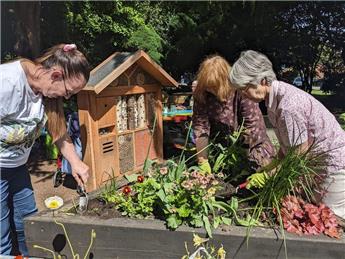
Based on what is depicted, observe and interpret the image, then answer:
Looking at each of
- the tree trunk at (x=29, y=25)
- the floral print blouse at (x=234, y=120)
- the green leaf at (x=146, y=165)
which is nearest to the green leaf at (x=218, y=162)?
the floral print blouse at (x=234, y=120)

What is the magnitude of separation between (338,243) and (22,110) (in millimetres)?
1554

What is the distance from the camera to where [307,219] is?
193cm

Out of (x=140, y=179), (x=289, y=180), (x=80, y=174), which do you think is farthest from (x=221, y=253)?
(x=80, y=174)

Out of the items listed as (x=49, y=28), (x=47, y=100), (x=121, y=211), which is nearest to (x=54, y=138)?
Answer: (x=47, y=100)

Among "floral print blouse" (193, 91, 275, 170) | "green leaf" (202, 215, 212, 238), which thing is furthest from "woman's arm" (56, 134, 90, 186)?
"floral print blouse" (193, 91, 275, 170)

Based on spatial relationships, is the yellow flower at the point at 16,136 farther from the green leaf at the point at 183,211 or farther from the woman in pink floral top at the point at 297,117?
the woman in pink floral top at the point at 297,117

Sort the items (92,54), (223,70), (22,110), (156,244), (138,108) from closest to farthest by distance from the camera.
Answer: (156,244)
(22,110)
(223,70)
(138,108)
(92,54)

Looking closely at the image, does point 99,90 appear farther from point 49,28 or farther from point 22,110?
point 49,28

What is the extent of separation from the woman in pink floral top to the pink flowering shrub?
174 mm

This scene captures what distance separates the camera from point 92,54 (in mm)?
12812

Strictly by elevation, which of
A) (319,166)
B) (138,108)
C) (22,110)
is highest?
(22,110)

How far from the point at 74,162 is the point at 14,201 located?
46cm

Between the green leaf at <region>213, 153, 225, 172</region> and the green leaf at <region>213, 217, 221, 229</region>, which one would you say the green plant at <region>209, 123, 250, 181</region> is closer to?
the green leaf at <region>213, 153, 225, 172</region>

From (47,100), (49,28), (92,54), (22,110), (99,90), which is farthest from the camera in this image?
(92,54)
